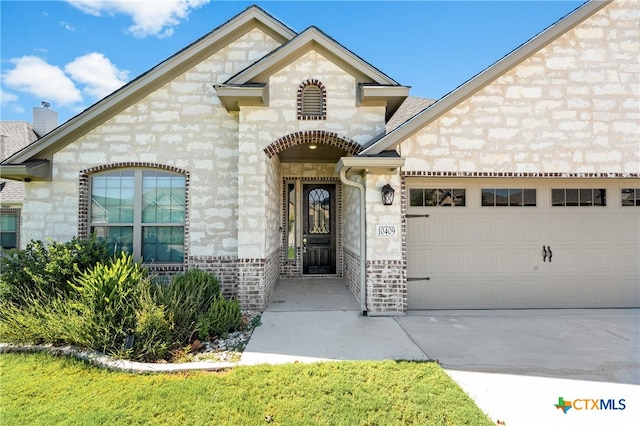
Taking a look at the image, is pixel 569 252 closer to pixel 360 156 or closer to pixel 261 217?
pixel 360 156

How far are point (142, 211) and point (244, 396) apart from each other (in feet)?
17.2

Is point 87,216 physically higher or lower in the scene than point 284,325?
higher

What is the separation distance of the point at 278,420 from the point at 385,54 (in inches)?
376

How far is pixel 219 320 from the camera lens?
466cm

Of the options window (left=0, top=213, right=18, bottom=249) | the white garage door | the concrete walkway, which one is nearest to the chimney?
window (left=0, top=213, right=18, bottom=249)

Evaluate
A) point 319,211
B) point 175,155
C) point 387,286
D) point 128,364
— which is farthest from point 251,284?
point 319,211

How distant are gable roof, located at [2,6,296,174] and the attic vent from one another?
5.67 ft

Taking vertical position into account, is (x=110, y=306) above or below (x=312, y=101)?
below

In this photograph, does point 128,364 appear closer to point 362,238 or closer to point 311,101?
point 362,238

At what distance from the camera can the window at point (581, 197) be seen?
617 centimetres

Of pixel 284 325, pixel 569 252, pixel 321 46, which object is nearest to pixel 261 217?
pixel 284 325

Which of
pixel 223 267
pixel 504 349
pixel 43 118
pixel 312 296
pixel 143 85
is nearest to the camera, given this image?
pixel 504 349

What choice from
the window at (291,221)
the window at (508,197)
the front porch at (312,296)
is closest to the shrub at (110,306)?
the front porch at (312,296)

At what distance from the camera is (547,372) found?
3596mm
